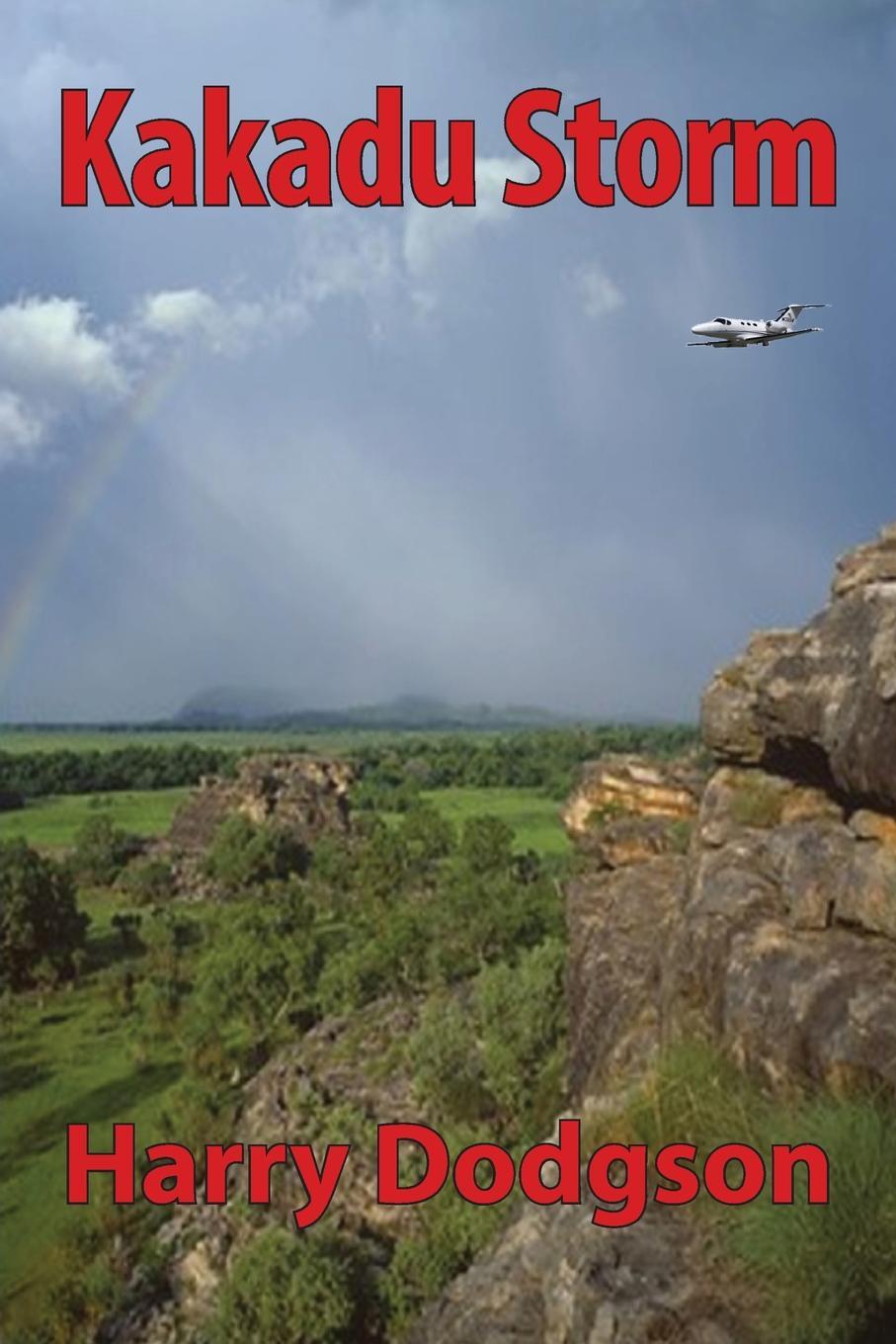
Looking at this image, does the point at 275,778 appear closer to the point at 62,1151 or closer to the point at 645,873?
the point at 62,1151

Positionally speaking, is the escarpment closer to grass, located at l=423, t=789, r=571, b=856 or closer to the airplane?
the airplane

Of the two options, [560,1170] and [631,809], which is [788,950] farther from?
[631,809]

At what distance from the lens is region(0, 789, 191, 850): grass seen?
13312 cm

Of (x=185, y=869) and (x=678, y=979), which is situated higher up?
(x=678, y=979)

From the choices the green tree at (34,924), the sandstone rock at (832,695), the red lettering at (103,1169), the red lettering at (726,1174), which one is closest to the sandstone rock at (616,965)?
the sandstone rock at (832,695)

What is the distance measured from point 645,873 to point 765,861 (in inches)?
322

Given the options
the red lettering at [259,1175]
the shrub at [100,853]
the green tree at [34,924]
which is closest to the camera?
the red lettering at [259,1175]

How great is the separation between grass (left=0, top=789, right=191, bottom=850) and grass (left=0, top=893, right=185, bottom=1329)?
60.4m

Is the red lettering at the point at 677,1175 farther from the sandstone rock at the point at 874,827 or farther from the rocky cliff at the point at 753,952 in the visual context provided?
the sandstone rock at the point at 874,827

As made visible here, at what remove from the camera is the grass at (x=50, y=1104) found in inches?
1373

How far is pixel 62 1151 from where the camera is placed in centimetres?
4344

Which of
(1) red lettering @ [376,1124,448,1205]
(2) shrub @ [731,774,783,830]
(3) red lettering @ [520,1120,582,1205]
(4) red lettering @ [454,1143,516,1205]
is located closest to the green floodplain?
(1) red lettering @ [376,1124,448,1205]

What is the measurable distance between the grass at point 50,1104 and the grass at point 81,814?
198 feet

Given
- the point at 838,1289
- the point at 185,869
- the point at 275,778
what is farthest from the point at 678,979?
the point at 275,778
